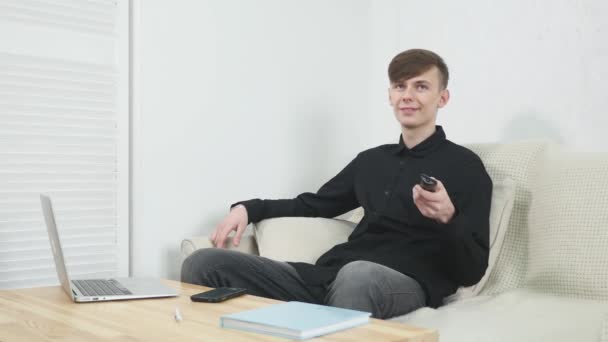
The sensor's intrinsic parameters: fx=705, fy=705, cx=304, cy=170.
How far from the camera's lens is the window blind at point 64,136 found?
89.3 inches

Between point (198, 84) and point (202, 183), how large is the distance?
1.26 ft

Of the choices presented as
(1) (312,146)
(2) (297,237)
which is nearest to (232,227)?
(2) (297,237)

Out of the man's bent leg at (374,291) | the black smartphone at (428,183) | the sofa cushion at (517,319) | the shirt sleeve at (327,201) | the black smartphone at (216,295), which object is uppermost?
the black smartphone at (428,183)

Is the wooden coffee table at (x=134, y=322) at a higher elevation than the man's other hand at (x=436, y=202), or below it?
below

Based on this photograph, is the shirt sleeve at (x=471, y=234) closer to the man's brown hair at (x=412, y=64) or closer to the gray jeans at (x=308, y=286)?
the gray jeans at (x=308, y=286)

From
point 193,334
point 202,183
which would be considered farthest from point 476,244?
point 202,183

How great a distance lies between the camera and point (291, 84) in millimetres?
3059

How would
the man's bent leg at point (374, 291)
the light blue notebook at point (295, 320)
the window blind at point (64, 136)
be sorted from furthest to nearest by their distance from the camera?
the window blind at point (64, 136), the man's bent leg at point (374, 291), the light blue notebook at point (295, 320)

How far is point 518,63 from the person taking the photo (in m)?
2.77

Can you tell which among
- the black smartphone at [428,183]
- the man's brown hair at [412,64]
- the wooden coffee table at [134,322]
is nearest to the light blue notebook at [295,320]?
the wooden coffee table at [134,322]

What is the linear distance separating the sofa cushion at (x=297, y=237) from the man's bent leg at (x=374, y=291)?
34 centimetres

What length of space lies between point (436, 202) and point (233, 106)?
1.22 meters

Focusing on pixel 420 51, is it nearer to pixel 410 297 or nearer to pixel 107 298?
pixel 410 297

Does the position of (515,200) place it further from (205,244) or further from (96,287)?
(96,287)
